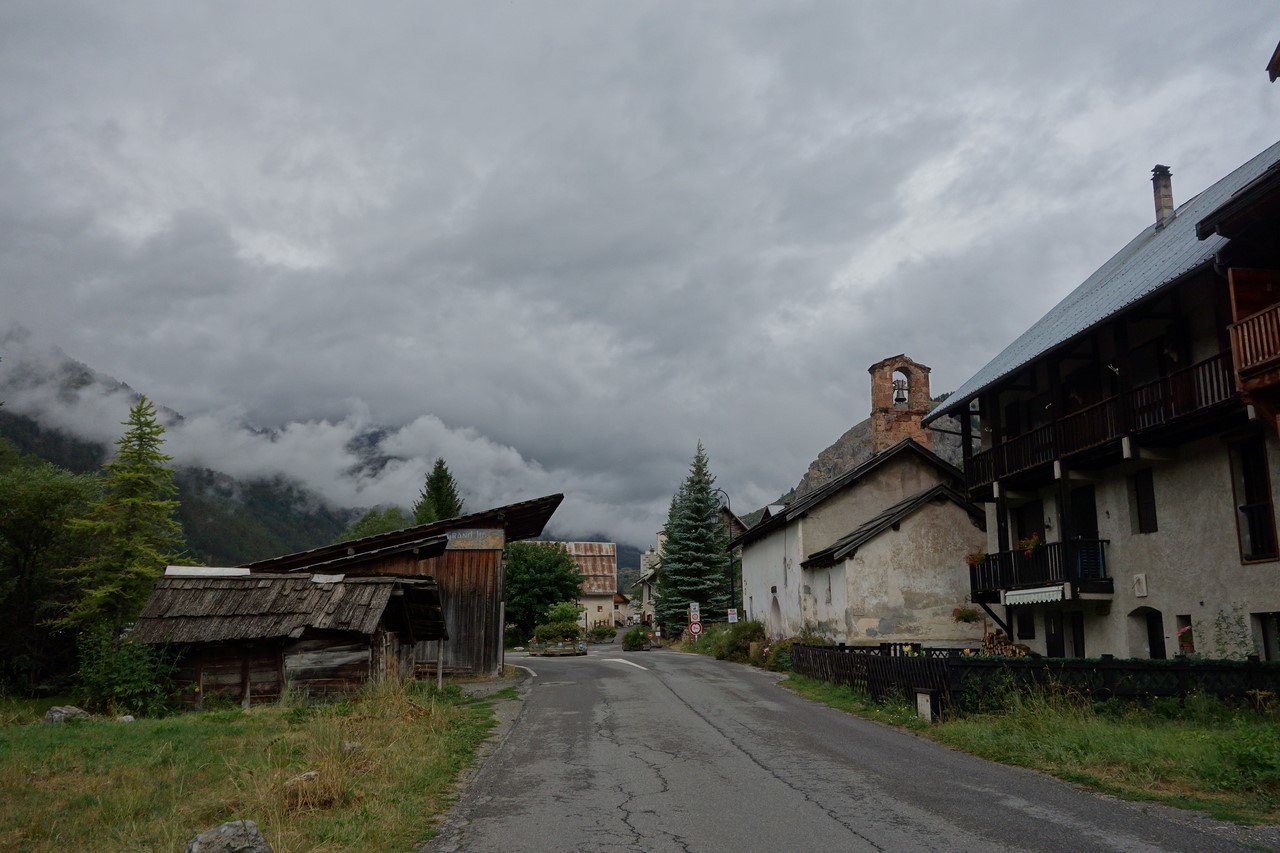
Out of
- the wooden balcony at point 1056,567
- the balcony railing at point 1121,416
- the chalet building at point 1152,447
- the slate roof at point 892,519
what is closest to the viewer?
the chalet building at point 1152,447

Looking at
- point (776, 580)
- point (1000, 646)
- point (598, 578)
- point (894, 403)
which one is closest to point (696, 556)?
point (776, 580)

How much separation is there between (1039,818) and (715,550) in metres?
44.6

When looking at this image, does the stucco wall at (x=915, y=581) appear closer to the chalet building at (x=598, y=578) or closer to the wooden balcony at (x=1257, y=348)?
the wooden balcony at (x=1257, y=348)

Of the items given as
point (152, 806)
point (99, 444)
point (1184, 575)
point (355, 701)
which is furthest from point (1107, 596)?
point (99, 444)

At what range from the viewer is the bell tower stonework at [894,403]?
1393 inches

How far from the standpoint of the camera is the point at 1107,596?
72.3 ft

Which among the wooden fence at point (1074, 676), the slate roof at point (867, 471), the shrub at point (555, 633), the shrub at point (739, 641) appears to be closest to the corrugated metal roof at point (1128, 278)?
the slate roof at point (867, 471)

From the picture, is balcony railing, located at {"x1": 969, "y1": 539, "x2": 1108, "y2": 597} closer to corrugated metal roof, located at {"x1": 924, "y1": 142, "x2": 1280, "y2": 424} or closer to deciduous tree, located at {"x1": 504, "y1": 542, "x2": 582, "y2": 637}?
corrugated metal roof, located at {"x1": 924, "y1": 142, "x2": 1280, "y2": 424}

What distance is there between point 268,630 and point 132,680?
2751 millimetres

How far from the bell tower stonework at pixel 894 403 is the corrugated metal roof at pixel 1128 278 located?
540 cm

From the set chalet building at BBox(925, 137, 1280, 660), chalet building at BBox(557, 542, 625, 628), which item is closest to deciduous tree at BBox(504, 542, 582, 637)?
chalet building at BBox(557, 542, 625, 628)

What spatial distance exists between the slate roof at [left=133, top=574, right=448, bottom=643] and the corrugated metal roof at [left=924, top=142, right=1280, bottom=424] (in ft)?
54.9

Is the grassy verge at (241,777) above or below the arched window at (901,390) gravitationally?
below

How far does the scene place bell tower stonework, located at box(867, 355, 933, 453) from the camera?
35.4 metres
